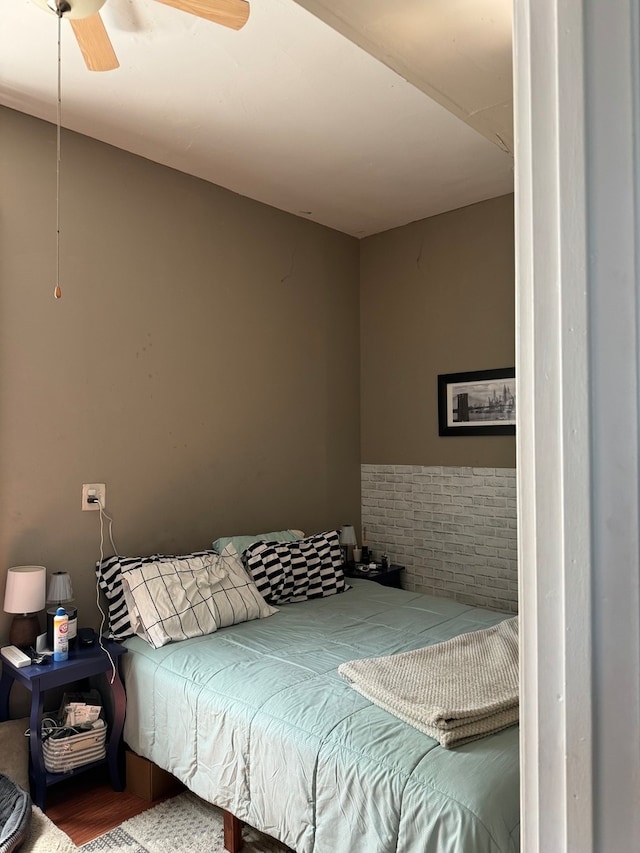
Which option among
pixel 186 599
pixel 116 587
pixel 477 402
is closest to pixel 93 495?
pixel 116 587

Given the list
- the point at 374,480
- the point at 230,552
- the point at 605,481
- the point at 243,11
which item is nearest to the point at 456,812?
the point at 605,481

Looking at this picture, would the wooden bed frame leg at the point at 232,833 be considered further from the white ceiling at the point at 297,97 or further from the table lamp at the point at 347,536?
the white ceiling at the point at 297,97

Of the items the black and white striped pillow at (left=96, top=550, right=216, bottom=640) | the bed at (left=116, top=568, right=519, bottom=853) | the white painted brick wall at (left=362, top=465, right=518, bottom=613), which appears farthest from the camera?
the white painted brick wall at (left=362, top=465, right=518, bottom=613)

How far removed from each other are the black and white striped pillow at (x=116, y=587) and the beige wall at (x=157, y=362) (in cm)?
8

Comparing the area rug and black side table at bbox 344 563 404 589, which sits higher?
black side table at bbox 344 563 404 589

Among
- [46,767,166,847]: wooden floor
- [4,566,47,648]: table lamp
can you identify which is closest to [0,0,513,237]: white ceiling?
[4,566,47,648]: table lamp

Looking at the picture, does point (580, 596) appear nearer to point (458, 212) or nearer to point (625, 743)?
point (625, 743)

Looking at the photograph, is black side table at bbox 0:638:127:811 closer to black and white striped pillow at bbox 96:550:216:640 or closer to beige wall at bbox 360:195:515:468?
black and white striped pillow at bbox 96:550:216:640

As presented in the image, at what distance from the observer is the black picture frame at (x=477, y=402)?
3650 mm

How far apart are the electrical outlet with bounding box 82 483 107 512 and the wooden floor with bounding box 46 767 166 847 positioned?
3.67ft

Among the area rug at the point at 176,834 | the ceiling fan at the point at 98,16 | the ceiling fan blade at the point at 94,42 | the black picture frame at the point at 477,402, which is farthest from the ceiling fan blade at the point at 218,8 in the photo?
the area rug at the point at 176,834

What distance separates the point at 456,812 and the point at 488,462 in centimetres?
247

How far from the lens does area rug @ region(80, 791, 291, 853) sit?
212 cm

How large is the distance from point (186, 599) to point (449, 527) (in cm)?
182
